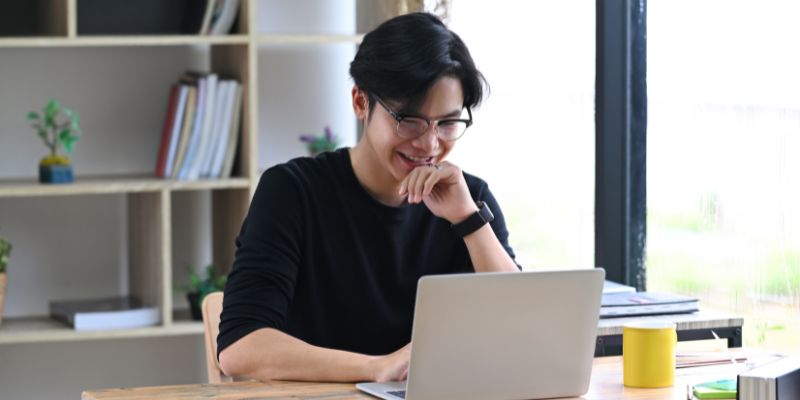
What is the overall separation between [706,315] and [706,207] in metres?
0.54

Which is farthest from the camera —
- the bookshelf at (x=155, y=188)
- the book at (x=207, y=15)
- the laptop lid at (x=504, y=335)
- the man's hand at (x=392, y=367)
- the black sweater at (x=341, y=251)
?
the book at (x=207, y=15)

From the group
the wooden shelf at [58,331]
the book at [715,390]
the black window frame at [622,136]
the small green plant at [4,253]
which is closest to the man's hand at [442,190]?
the book at [715,390]

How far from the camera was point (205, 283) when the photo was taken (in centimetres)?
325

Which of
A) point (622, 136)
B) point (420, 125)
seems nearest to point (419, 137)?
point (420, 125)

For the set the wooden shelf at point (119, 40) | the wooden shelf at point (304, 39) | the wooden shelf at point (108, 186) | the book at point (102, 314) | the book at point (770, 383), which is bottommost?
the book at point (102, 314)

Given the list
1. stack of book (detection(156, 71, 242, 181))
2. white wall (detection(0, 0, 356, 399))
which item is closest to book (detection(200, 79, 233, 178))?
stack of book (detection(156, 71, 242, 181))

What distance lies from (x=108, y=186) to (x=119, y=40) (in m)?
0.37

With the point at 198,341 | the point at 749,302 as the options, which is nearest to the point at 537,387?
the point at 749,302

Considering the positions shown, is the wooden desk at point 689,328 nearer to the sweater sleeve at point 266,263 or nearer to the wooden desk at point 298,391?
the wooden desk at point 298,391

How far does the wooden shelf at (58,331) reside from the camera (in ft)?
9.96

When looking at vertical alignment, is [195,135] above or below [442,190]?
above

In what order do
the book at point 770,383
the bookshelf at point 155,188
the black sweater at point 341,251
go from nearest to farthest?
the book at point 770,383 → the black sweater at point 341,251 → the bookshelf at point 155,188

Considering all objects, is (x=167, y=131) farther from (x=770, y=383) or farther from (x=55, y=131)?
(x=770, y=383)

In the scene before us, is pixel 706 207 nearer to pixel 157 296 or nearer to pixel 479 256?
pixel 479 256
